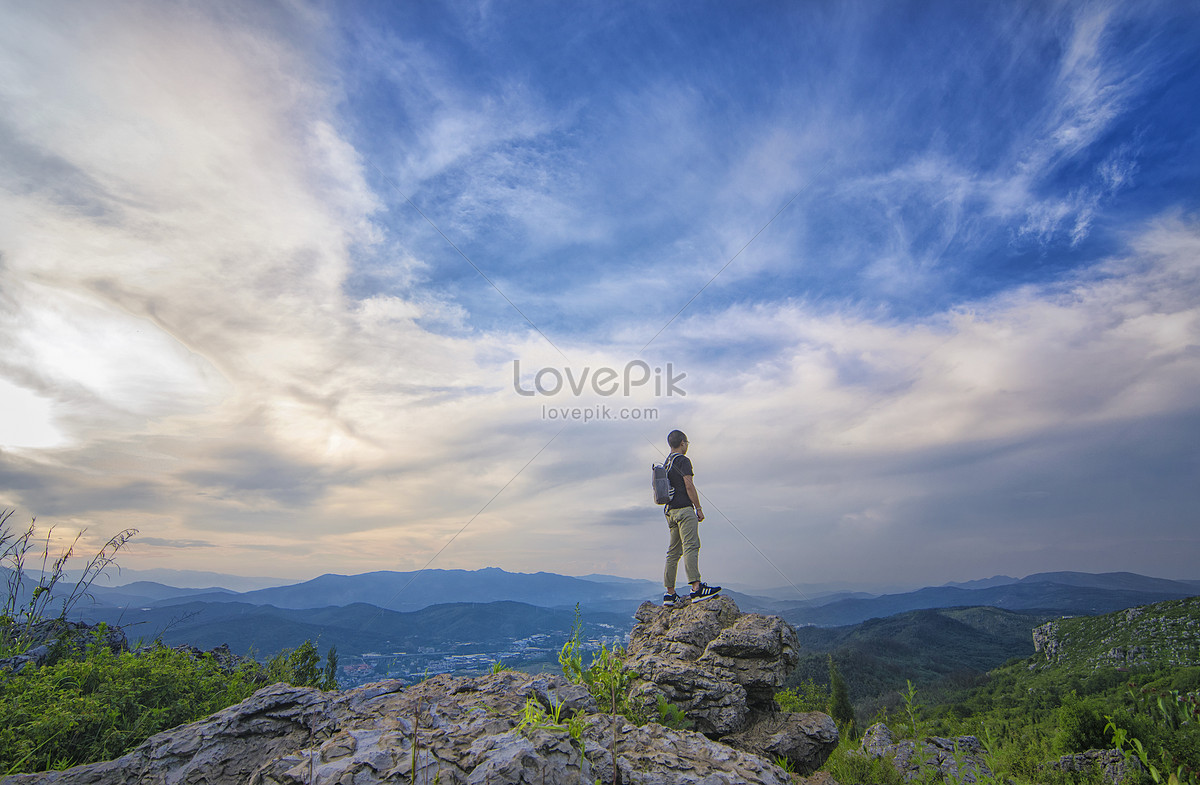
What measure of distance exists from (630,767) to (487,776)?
125 centimetres

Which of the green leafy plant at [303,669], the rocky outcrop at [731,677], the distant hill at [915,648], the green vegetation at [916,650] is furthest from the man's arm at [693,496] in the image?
the distant hill at [915,648]

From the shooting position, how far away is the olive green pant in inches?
428

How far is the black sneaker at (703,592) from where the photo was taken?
10672 millimetres

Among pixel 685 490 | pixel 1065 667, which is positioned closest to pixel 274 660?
pixel 685 490

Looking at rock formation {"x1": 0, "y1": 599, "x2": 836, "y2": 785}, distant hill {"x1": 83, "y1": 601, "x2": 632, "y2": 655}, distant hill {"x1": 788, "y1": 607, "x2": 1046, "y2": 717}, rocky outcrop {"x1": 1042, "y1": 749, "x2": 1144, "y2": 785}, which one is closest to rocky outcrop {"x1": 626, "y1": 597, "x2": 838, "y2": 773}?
rock formation {"x1": 0, "y1": 599, "x2": 836, "y2": 785}

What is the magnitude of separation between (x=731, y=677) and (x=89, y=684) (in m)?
8.74

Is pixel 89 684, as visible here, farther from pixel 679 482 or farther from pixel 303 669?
pixel 679 482

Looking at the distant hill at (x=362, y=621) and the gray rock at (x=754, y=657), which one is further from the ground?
the gray rock at (x=754, y=657)

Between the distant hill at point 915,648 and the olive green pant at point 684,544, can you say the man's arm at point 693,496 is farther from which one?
the distant hill at point 915,648

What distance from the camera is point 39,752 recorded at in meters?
4.98

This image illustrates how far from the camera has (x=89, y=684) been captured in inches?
241

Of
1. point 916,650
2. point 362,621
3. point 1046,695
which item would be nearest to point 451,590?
point 362,621

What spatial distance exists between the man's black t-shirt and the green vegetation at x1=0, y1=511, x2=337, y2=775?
7.18m

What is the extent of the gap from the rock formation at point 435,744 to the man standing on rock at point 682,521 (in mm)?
3500
